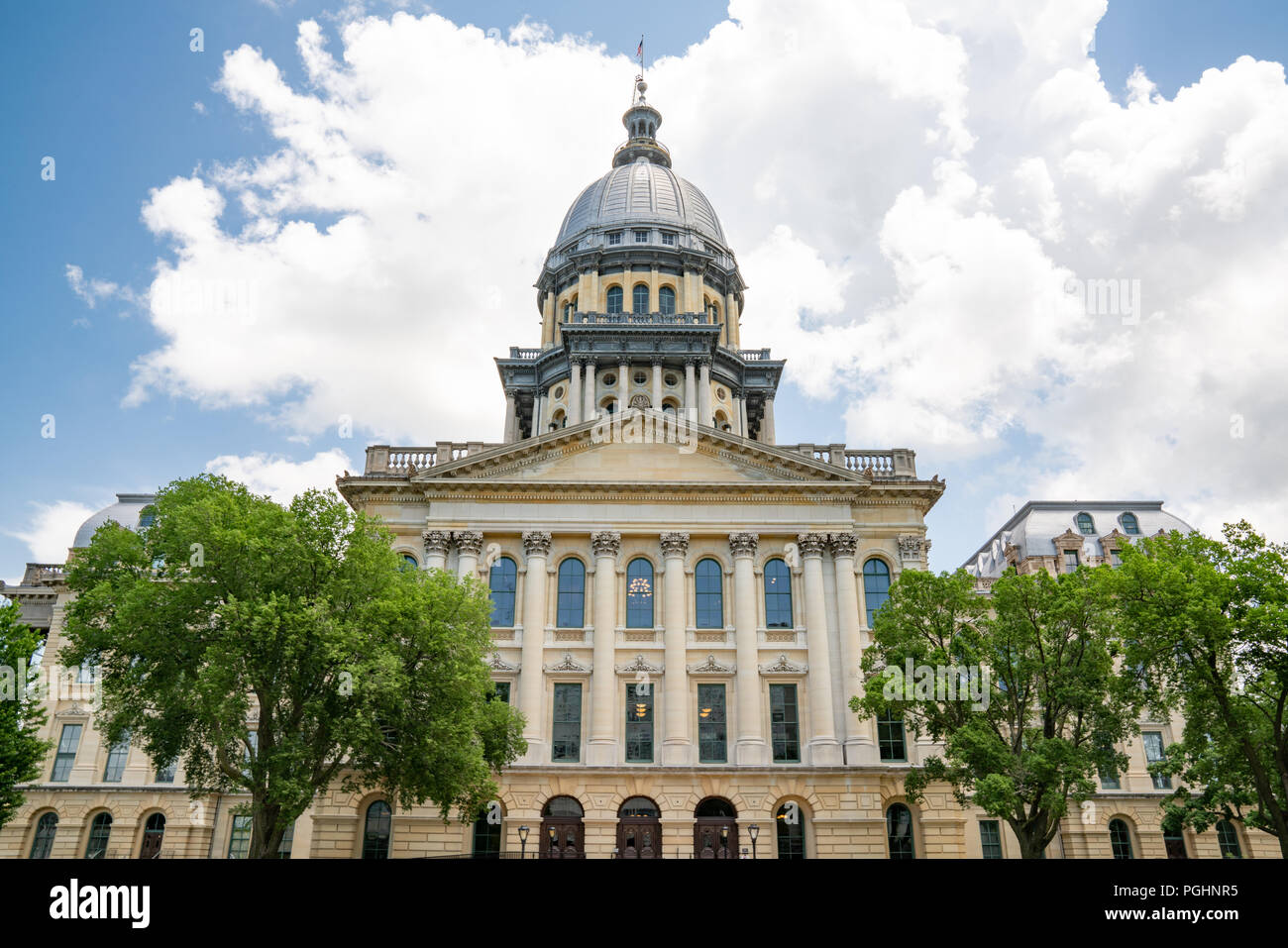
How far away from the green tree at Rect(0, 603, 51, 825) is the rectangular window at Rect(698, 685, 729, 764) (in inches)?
1056

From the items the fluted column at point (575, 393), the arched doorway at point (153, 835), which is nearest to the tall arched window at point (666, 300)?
the fluted column at point (575, 393)

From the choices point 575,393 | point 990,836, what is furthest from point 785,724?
point 575,393

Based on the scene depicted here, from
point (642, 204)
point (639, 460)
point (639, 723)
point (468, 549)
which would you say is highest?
point (642, 204)

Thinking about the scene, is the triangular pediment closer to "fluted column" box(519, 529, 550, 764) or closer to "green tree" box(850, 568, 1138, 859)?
"fluted column" box(519, 529, 550, 764)

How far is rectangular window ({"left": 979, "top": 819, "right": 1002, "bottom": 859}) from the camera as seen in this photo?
4159cm

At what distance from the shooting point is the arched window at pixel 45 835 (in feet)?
146

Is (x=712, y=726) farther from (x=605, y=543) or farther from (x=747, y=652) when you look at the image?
Result: (x=605, y=543)

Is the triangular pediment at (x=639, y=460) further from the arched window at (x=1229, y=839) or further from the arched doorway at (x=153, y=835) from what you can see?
the arched window at (x=1229, y=839)

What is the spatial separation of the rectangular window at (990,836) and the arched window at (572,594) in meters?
21.3

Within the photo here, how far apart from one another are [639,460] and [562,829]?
54.1 feet

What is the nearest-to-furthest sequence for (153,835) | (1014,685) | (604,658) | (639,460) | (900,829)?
(1014,685) < (900,829) < (604,658) < (639,460) < (153,835)

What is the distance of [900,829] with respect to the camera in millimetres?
37031

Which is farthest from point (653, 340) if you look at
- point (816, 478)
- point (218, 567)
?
point (218, 567)
